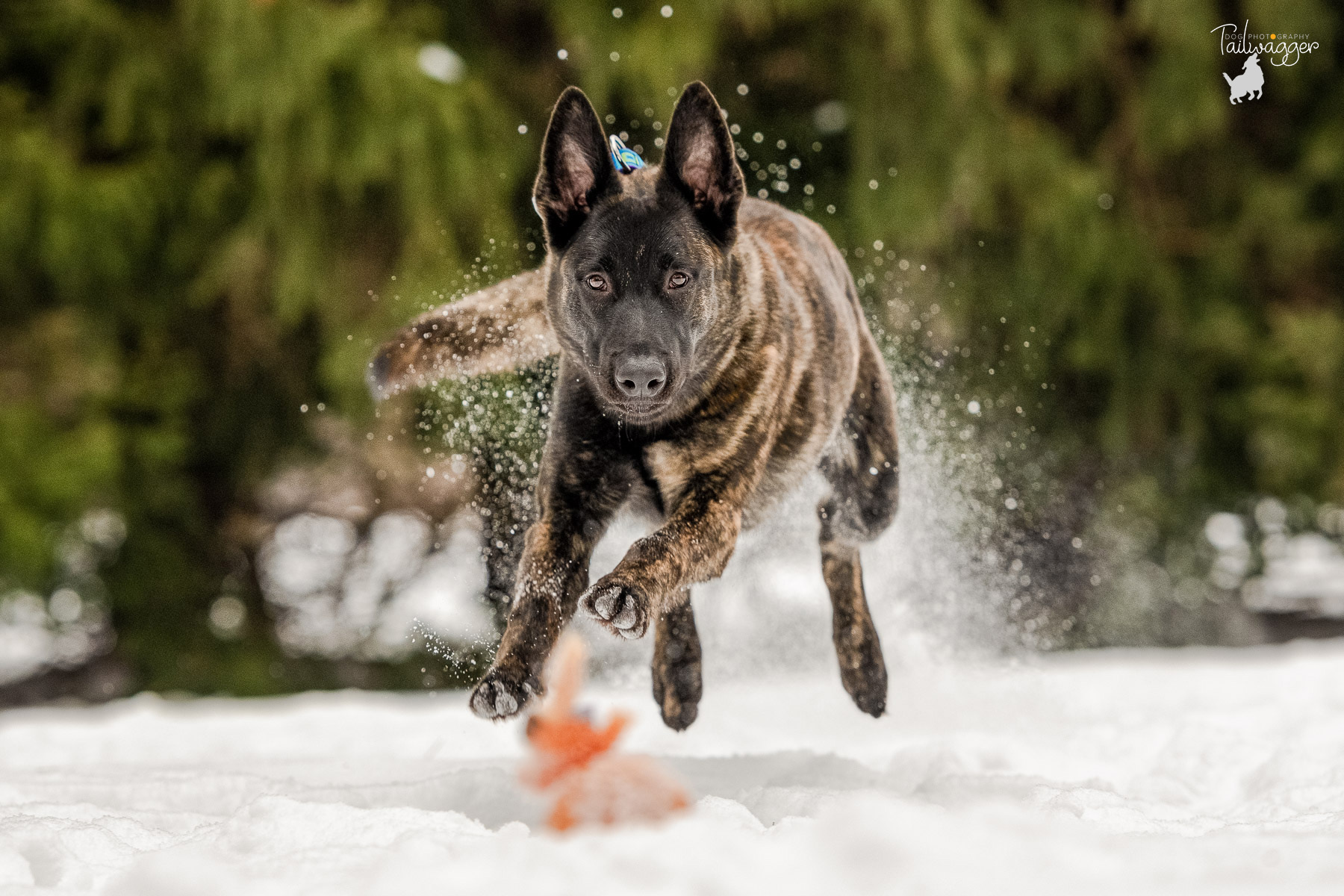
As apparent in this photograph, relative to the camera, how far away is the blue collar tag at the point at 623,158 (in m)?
3.73

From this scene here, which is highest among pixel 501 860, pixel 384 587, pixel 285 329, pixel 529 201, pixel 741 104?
pixel 741 104

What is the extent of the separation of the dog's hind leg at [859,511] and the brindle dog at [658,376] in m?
0.57

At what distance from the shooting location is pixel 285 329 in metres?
8.95

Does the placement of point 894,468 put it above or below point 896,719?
above

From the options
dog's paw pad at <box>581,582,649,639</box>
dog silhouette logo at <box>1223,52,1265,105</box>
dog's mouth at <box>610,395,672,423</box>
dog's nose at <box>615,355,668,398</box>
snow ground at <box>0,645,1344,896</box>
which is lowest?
snow ground at <box>0,645,1344,896</box>

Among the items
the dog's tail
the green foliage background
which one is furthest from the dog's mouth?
the green foliage background

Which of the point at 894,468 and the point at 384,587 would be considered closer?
the point at 894,468

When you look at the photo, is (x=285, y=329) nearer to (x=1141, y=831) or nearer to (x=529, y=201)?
(x=529, y=201)

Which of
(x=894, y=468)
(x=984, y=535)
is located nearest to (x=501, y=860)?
(x=894, y=468)

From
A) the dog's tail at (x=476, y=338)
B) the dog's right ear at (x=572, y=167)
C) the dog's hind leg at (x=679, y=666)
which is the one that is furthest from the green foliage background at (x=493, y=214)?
the dog's right ear at (x=572, y=167)

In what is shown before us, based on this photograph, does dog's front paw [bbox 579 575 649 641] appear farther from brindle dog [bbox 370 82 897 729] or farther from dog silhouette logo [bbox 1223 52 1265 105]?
dog silhouette logo [bbox 1223 52 1265 105]

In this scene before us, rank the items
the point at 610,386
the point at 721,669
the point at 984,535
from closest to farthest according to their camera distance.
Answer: the point at 610,386 → the point at 721,669 → the point at 984,535

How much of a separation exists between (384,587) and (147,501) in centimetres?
184

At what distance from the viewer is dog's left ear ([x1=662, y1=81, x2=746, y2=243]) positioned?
354 cm
